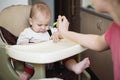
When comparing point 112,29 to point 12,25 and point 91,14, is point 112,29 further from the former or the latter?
point 91,14

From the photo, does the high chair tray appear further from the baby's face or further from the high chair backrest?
the high chair backrest

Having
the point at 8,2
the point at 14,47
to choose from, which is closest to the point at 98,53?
the point at 8,2

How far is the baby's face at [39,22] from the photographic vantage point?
174 centimetres

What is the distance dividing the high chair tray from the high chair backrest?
17.1 inches

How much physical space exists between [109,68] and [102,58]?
145 mm

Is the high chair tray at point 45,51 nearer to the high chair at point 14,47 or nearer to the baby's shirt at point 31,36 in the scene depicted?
the high chair at point 14,47

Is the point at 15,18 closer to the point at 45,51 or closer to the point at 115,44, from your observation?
the point at 45,51

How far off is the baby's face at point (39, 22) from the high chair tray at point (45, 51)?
12.7 inches

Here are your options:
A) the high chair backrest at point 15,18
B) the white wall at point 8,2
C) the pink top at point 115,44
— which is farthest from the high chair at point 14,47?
the white wall at point 8,2

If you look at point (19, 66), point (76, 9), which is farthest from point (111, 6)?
point (76, 9)

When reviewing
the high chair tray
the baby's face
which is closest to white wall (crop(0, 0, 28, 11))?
the baby's face

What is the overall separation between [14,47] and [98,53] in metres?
1.18

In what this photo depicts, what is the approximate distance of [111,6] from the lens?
93 centimetres

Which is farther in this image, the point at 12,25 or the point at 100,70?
the point at 100,70
